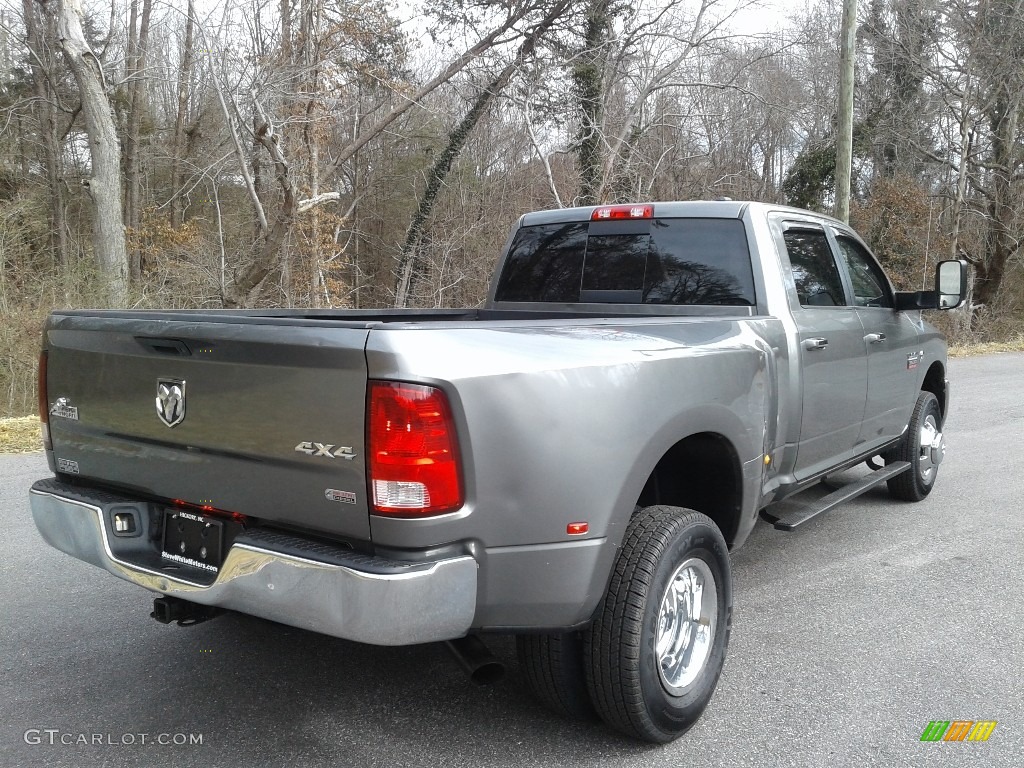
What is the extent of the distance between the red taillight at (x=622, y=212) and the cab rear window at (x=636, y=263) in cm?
3

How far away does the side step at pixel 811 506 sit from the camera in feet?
13.3

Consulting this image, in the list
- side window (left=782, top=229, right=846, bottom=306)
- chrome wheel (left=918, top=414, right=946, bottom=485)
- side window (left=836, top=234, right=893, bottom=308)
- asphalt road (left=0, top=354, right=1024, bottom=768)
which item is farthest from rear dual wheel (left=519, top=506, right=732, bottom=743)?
chrome wheel (left=918, top=414, right=946, bottom=485)

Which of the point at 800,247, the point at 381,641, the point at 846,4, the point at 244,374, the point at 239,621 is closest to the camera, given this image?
the point at 381,641

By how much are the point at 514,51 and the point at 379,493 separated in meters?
17.3

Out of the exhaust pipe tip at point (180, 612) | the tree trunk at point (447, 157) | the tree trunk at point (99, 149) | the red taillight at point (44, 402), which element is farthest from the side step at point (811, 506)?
the tree trunk at point (447, 157)

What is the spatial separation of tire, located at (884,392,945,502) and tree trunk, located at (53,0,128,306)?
11.9 meters

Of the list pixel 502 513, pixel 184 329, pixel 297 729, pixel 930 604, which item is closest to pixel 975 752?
pixel 930 604

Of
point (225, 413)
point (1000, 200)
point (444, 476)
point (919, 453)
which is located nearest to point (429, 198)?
point (1000, 200)

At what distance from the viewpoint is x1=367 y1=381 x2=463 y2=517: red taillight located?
226cm

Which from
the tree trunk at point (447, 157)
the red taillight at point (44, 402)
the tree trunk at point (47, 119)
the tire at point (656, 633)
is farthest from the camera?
the tree trunk at point (47, 119)

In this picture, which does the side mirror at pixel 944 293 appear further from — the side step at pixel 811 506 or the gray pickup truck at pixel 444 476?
the gray pickup truck at pixel 444 476

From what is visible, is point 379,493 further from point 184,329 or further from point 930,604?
point 930,604

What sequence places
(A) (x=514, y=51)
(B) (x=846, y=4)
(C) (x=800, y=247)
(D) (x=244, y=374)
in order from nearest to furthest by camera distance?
(D) (x=244, y=374) < (C) (x=800, y=247) < (B) (x=846, y=4) < (A) (x=514, y=51)

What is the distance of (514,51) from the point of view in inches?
705
